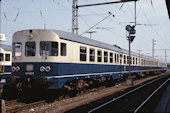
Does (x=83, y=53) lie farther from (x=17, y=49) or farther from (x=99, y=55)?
(x=17, y=49)

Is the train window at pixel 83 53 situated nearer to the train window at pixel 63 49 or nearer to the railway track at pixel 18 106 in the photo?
the train window at pixel 63 49

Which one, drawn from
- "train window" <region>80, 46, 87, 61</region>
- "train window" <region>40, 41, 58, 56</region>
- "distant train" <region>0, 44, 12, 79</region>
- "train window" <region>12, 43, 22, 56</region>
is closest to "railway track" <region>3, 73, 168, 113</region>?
"train window" <region>40, 41, 58, 56</region>

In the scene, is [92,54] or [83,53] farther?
[92,54]

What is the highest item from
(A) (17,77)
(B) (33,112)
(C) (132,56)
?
(C) (132,56)

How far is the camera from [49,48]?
32.8 feet

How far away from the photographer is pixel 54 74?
31.8 ft

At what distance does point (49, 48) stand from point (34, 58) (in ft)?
2.87

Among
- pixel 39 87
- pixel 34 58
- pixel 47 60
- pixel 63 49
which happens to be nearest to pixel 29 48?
pixel 34 58

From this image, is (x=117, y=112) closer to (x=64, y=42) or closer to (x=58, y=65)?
(x=58, y=65)

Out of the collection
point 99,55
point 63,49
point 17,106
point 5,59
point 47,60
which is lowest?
point 17,106

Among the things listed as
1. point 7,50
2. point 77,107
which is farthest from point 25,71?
point 7,50

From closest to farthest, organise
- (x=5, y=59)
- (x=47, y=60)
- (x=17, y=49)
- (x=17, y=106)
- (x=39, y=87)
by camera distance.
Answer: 1. (x=17, y=106)
2. (x=39, y=87)
3. (x=47, y=60)
4. (x=17, y=49)
5. (x=5, y=59)

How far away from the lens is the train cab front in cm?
971

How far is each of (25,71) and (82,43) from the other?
3.71 metres
